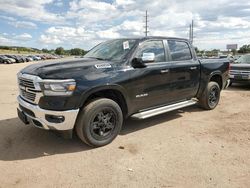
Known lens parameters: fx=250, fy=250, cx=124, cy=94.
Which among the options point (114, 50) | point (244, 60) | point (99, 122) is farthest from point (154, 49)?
point (244, 60)

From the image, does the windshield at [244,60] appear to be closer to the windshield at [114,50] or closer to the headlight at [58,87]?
the windshield at [114,50]

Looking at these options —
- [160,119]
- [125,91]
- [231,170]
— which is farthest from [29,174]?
[160,119]

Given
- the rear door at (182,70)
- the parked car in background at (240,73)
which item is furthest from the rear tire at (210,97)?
the parked car in background at (240,73)

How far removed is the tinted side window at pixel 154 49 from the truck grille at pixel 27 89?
6.62 feet

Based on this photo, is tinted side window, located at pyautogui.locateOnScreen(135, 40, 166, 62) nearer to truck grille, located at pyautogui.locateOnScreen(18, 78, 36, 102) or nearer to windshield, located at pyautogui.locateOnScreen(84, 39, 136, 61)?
windshield, located at pyautogui.locateOnScreen(84, 39, 136, 61)

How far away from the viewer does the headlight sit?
3.82m

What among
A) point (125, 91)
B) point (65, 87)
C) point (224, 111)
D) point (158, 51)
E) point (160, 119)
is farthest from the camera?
point (224, 111)

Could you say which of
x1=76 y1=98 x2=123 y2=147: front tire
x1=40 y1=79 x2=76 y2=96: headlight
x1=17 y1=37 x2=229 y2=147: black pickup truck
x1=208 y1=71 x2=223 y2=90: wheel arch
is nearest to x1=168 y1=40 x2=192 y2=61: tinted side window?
x1=17 y1=37 x2=229 y2=147: black pickup truck

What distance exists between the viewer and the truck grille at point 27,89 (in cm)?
406

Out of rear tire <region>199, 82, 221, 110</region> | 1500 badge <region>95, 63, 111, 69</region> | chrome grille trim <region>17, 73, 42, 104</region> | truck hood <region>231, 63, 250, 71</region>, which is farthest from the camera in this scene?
truck hood <region>231, 63, 250, 71</region>

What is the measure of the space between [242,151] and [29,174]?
340 centimetres

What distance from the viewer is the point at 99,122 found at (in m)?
4.36

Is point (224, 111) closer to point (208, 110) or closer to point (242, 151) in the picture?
point (208, 110)

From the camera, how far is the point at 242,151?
13.8 ft
